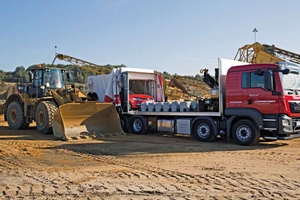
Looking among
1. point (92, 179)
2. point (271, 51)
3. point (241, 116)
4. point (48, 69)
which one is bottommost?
point (92, 179)

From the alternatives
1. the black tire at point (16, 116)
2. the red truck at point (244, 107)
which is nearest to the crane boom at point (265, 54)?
the red truck at point (244, 107)

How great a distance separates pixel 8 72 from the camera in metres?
67.2

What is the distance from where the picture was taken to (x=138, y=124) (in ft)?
51.2

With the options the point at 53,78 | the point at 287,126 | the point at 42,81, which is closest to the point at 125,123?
the point at 53,78

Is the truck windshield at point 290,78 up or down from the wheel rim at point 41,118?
up

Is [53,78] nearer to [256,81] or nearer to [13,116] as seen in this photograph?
[13,116]

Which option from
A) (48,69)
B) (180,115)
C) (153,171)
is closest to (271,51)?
(180,115)

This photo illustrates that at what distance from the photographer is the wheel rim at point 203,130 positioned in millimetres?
12648

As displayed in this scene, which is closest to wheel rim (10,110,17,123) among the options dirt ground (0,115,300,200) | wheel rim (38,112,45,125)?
wheel rim (38,112,45,125)

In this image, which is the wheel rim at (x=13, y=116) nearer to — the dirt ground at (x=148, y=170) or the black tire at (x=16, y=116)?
the black tire at (x=16, y=116)

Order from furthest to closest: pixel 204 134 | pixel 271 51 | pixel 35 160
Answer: pixel 271 51 < pixel 204 134 < pixel 35 160

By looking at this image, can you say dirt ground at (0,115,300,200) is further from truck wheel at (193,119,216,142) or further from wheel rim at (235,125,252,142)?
truck wheel at (193,119,216,142)

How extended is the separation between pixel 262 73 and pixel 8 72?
63577mm

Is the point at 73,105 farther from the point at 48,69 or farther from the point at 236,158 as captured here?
the point at 236,158
